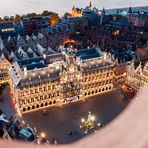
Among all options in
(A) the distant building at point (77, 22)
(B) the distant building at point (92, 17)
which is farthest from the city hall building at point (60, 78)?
(B) the distant building at point (92, 17)

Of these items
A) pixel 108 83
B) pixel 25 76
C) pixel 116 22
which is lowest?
pixel 108 83

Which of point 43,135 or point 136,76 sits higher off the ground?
point 136,76

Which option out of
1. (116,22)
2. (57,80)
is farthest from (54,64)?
(116,22)

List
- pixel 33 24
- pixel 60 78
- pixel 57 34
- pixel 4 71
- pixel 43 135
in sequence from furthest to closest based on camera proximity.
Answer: pixel 33 24
pixel 57 34
pixel 4 71
pixel 60 78
pixel 43 135

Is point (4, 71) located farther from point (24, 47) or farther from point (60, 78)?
point (60, 78)

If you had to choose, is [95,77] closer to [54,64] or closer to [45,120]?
[54,64]

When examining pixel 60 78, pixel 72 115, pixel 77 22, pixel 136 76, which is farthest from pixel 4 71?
pixel 77 22
